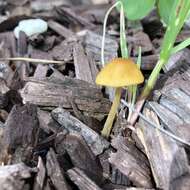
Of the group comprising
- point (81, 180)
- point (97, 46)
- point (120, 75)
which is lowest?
point (81, 180)

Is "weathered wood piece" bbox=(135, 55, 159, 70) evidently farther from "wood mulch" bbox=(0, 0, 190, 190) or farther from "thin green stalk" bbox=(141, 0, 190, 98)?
"thin green stalk" bbox=(141, 0, 190, 98)

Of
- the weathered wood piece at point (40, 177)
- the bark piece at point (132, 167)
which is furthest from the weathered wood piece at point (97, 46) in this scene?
the weathered wood piece at point (40, 177)

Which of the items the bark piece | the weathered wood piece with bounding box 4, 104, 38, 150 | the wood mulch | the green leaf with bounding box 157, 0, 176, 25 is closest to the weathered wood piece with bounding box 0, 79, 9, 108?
the wood mulch

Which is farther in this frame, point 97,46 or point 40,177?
point 97,46

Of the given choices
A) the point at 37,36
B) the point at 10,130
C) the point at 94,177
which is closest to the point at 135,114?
the point at 94,177

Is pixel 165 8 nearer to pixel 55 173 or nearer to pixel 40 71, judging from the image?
pixel 40 71

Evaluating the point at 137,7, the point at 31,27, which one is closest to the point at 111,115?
the point at 137,7

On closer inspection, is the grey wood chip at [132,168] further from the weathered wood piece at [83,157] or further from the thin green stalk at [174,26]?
the thin green stalk at [174,26]
